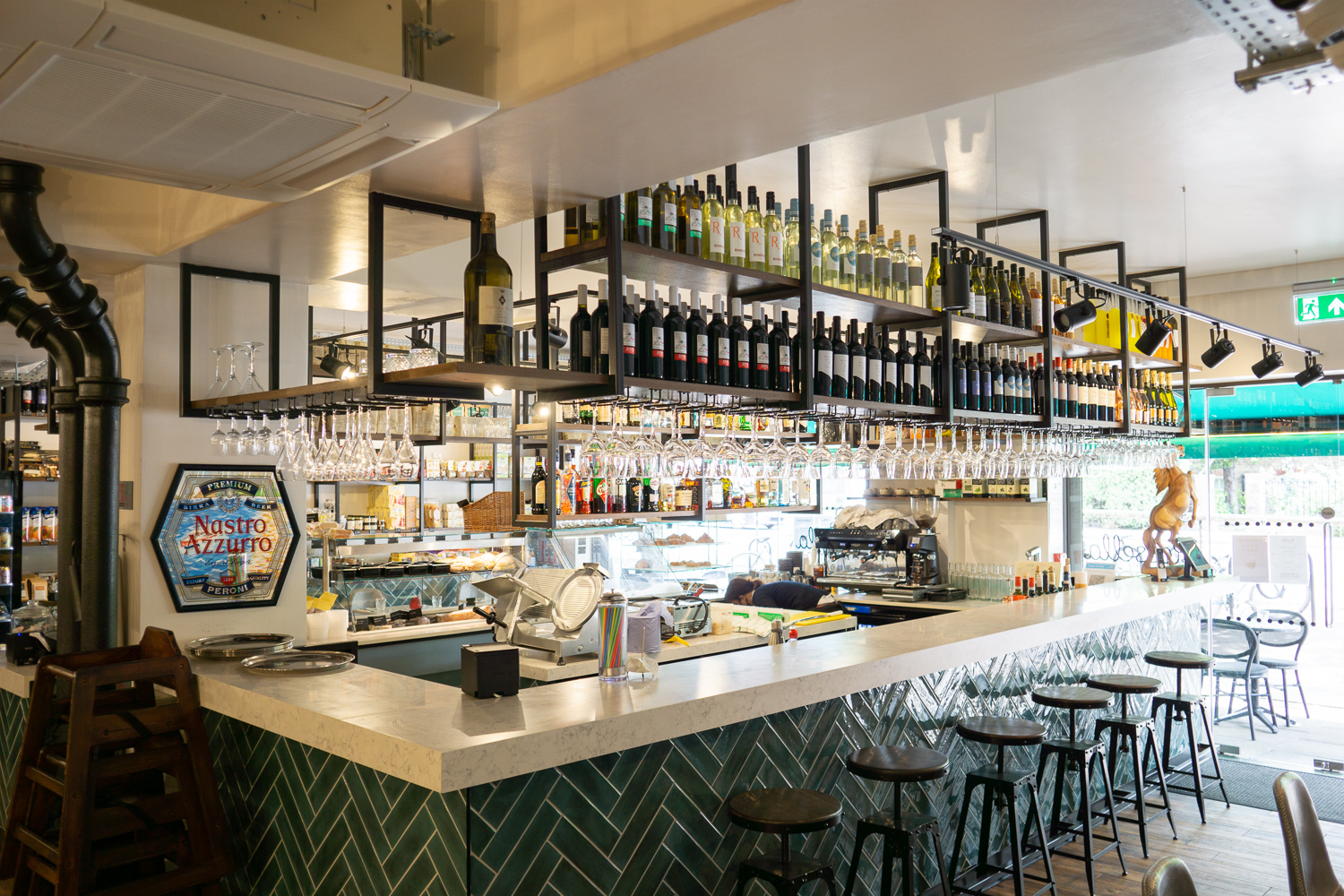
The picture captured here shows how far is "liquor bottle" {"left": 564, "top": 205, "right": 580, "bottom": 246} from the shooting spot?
3451 millimetres

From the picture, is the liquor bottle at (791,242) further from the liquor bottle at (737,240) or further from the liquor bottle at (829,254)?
the liquor bottle at (737,240)

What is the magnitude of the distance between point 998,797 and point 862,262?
244 cm

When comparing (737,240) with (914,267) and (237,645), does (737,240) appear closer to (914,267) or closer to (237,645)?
(914,267)

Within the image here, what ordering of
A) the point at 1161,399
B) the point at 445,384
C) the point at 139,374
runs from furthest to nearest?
the point at 1161,399 → the point at 139,374 → the point at 445,384

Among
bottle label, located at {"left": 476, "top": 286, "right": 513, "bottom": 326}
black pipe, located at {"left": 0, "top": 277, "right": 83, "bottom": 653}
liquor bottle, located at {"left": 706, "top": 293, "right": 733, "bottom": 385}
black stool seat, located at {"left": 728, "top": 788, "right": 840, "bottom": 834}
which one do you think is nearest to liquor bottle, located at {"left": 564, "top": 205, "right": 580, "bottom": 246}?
bottle label, located at {"left": 476, "top": 286, "right": 513, "bottom": 326}

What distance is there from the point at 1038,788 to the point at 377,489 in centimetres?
802

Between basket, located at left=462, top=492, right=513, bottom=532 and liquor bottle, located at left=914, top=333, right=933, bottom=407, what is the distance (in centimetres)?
395

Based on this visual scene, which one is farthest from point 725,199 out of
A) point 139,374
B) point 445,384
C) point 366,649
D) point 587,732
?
point 366,649

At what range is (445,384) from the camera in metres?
3.14

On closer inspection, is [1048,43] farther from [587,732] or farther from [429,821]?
[429,821]

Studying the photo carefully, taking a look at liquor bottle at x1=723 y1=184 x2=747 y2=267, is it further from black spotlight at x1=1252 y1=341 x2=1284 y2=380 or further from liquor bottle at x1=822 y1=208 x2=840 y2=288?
black spotlight at x1=1252 y1=341 x2=1284 y2=380

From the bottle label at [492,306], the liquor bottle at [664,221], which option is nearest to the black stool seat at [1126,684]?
the liquor bottle at [664,221]

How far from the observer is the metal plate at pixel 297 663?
11.5ft

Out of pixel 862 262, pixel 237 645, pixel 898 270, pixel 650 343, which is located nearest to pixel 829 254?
pixel 862 262
